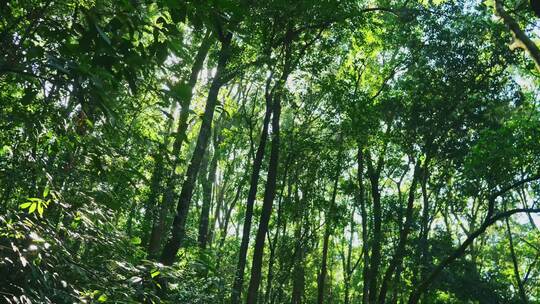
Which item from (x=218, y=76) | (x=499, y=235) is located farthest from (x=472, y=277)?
(x=499, y=235)

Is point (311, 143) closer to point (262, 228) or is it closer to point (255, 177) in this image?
point (255, 177)

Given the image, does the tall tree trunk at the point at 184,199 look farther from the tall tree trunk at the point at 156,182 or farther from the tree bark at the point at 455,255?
the tree bark at the point at 455,255

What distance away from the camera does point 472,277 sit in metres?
19.6

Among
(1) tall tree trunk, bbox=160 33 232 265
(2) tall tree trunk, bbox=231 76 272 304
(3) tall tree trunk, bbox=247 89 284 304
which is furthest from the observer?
(2) tall tree trunk, bbox=231 76 272 304

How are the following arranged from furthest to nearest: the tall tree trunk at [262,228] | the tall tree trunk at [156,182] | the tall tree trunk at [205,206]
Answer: the tall tree trunk at [205,206] < the tall tree trunk at [262,228] < the tall tree trunk at [156,182]

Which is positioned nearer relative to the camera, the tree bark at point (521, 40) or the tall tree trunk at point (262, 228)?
the tree bark at point (521, 40)

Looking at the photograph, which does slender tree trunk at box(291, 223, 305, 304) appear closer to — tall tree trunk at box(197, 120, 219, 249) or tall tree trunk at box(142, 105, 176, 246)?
tall tree trunk at box(197, 120, 219, 249)

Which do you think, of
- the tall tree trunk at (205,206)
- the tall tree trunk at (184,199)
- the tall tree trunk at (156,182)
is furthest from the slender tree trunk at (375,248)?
the tall tree trunk at (184,199)

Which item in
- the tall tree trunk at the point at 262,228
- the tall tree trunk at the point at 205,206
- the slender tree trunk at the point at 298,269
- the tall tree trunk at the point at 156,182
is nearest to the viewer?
Answer: the tall tree trunk at the point at 156,182

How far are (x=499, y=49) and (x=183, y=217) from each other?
38.8 feet

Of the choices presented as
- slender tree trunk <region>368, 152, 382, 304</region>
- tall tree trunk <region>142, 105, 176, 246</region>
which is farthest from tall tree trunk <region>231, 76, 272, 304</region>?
slender tree trunk <region>368, 152, 382, 304</region>

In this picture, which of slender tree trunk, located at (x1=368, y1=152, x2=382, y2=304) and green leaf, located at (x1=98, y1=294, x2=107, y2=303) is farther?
slender tree trunk, located at (x1=368, y1=152, x2=382, y2=304)

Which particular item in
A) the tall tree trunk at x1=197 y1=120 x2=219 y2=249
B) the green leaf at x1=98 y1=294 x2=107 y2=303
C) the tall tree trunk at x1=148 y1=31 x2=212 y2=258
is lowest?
the green leaf at x1=98 y1=294 x2=107 y2=303

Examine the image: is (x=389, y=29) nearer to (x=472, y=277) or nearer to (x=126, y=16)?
(x=472, y=277)
